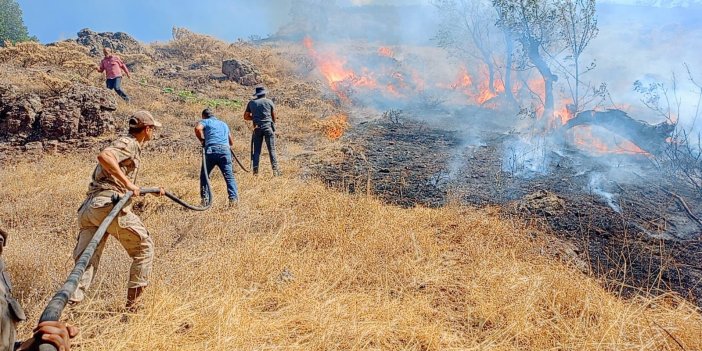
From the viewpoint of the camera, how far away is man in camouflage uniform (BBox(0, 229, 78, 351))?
1.36 metres

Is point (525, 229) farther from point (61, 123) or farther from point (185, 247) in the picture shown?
point (61, 123)

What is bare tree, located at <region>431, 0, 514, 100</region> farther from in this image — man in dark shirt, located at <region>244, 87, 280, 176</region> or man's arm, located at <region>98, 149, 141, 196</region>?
man's arm, located at <region>98, 149, 141, 196</region>

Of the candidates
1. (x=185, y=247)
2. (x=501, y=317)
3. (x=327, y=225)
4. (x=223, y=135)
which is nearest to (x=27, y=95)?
(x=223, y=135)

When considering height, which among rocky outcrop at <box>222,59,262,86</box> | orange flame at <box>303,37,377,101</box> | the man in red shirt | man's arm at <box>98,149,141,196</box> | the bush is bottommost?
man's arm at <box>98,149,141,196</box>

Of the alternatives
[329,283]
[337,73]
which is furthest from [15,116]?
[337,73]

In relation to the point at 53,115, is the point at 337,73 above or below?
above

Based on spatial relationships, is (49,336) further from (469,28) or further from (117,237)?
(469,28)

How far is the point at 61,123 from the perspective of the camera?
905 centimetres

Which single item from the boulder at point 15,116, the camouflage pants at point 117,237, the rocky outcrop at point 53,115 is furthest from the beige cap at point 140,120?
the boulder at point 15,116

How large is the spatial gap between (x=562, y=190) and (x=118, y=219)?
7.01 metres

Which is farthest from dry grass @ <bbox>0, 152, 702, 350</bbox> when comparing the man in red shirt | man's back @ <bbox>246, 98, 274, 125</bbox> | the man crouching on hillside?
the man in red shirt

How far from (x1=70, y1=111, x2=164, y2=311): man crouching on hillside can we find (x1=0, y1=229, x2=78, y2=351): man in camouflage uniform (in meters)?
1.34

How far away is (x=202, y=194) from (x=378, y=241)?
315cm

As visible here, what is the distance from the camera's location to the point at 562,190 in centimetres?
718
